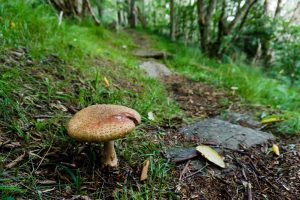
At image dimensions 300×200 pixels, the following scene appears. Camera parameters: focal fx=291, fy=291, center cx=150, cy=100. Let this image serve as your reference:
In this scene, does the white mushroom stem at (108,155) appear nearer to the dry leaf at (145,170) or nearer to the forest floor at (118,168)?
the forest floor at (118,168)

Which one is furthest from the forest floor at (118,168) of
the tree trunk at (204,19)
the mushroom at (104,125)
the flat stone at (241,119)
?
the tree trunk at (204,19)

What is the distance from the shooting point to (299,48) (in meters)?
6.67

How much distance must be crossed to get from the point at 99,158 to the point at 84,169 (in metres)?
0.15

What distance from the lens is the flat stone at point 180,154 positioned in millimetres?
2212

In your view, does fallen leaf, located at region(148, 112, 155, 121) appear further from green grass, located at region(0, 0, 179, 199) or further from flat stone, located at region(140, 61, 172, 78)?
flat stone, located at region(140, 61, 172, 78)

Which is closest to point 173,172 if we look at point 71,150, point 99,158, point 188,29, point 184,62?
point 99,158

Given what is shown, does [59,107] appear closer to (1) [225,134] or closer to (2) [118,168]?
(2) [118,168]

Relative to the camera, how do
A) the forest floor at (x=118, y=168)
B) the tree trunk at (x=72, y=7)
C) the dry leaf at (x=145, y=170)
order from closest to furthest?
the forest floor at (x=118, y=168)
the dry leaf at (x=145, y=170)
the tree trunk at (x=72, y=7)

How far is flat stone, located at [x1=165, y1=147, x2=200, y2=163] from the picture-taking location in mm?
2212

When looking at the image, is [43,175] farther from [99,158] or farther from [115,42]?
[115,42]

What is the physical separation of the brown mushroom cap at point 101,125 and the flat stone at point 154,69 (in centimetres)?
335

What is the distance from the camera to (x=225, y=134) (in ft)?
8.71

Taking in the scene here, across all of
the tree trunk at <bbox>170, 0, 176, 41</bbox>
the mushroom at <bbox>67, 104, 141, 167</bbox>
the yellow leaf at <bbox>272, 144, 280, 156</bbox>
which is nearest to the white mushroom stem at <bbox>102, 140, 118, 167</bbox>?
the mushroom at <bbox>67, 104, 141, 167</bbox>

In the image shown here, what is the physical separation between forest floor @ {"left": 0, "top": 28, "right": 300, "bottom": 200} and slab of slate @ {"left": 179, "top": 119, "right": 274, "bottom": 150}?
8 cm
